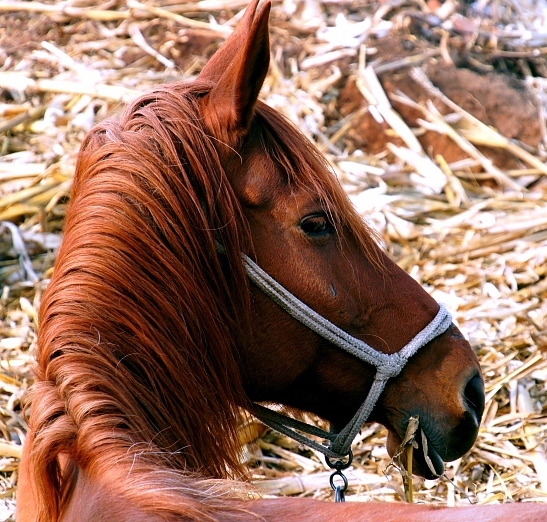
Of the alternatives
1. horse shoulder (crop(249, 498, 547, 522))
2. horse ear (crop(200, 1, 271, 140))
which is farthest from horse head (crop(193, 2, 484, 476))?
horse shoulder (crop(249, 498, 547, 522))

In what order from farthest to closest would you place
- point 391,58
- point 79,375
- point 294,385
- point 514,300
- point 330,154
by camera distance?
1. point 391,58
2. point 330,154
3. point 514,300
4. point 294,385
5. point 79,375

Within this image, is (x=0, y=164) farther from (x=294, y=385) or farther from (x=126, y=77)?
(x=294, y=385)

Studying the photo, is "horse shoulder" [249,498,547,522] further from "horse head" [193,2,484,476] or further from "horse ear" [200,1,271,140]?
"horse ear" [200,1,271,140]

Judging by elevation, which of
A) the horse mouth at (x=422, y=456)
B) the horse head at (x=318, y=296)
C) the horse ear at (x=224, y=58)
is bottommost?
the horse mouth at (x=422, y=456)

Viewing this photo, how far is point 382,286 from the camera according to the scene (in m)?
2.01

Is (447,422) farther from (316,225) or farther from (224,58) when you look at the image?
(224,58)

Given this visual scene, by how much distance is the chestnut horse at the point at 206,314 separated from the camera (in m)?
1.45

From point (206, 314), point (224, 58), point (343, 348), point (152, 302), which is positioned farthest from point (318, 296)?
point (224, 58)

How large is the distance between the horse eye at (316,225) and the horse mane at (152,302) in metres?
0.03

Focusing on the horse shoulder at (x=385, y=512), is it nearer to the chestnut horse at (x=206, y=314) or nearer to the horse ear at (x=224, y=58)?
the chestnut horse at (x=206, y=314)

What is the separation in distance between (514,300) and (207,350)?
2.31 meters

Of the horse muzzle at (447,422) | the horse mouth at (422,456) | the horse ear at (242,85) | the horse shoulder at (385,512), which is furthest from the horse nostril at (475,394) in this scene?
the horse ear at (242,85)

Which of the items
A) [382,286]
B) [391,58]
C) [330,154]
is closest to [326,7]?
[391,58]

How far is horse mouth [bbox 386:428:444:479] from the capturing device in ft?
6.63
